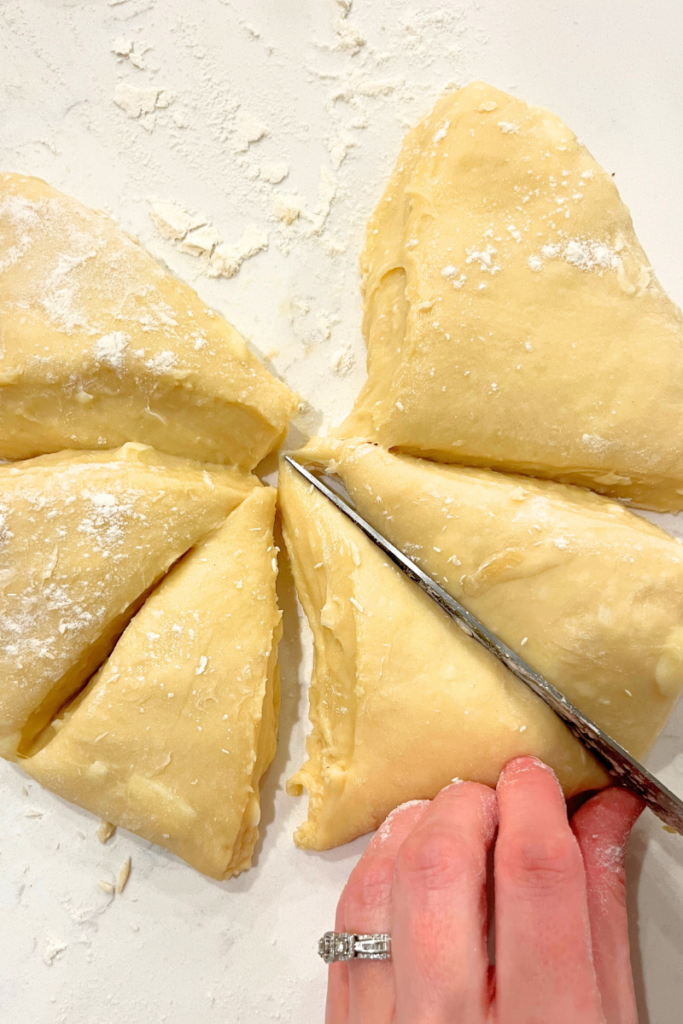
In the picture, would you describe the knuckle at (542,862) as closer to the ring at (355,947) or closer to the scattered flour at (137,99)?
the ring at (355,947)

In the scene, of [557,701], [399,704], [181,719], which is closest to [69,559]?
[181,719]

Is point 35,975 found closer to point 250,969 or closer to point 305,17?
point 250,969

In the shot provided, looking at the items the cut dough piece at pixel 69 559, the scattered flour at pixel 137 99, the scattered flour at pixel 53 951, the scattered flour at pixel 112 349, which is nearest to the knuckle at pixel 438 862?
the cut dough piece at pixel 69 559

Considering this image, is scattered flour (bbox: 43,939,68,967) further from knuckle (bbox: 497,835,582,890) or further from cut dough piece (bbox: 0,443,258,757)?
knuckle (bbox: 497,835,582,890)

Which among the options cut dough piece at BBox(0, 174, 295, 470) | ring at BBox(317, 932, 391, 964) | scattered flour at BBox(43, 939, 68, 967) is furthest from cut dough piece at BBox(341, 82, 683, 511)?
scattered flour at BBox(43, 939, 68, 967)

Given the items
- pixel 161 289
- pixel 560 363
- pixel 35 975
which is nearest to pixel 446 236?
pixel 560 363

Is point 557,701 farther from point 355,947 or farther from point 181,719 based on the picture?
point 181,719
